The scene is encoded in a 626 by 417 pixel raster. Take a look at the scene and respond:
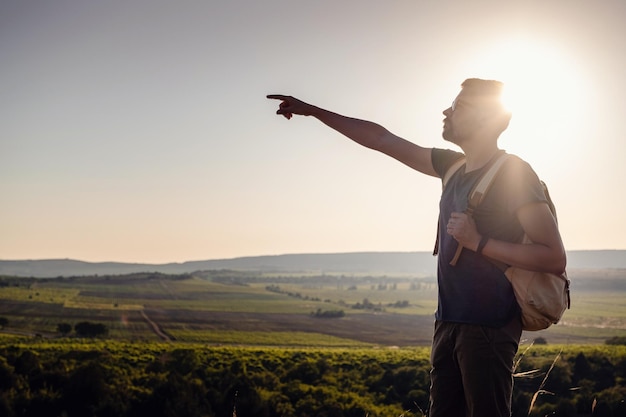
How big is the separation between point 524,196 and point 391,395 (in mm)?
31380

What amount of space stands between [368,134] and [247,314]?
11161 centimetres

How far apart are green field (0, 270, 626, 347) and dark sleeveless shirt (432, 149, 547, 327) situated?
74.4 meters

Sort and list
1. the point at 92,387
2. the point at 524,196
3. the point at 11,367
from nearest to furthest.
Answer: the point at 524,196 < the point at 92,387 < the point at 11,367

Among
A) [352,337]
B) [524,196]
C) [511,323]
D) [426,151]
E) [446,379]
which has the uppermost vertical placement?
[426,151]

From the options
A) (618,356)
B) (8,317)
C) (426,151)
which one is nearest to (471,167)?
(426,151)

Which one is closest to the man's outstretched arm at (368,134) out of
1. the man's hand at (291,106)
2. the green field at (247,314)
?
the man's hand at (291,106)

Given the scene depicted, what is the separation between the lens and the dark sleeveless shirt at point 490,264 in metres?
2.17

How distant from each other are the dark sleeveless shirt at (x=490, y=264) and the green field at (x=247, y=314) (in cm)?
7436

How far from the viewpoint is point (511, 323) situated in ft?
7.20

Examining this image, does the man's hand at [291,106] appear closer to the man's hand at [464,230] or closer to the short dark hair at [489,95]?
the short dark hair at [489,95]

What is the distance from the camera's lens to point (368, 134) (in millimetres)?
2871

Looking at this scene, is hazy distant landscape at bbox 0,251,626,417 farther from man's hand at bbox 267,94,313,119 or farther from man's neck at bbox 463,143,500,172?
man's hand at bbox 267,94,313,119

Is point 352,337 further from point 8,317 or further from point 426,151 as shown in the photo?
point 426,151

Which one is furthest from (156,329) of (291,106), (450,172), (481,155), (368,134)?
(481,155)
